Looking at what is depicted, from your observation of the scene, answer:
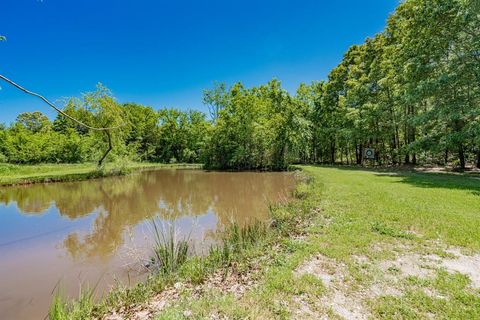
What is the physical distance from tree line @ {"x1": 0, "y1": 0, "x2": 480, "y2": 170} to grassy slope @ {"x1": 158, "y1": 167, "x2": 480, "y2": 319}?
8.24m

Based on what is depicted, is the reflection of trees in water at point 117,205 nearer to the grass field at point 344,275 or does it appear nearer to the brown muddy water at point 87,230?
the brown muddy water at point 87,230

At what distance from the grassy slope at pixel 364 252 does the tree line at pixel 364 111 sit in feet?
27.0

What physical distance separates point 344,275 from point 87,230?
7986 millimetres

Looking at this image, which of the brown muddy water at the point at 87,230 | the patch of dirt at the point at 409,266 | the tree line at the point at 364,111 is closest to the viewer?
the patch of dirt at the point at 409,266

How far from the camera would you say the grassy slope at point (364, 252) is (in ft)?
9.80

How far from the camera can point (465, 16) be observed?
461 inches

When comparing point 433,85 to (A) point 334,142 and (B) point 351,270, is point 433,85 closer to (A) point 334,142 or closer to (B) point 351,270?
(B) point 351,270

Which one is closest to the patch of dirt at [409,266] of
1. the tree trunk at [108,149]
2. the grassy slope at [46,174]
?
the grassy slope at [46,174]

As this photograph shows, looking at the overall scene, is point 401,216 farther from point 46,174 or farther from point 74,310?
point 46,174

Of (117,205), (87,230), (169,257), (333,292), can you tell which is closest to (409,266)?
(333,292)

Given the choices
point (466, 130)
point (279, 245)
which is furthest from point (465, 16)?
point (279, 245)

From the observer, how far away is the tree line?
43.9 ft

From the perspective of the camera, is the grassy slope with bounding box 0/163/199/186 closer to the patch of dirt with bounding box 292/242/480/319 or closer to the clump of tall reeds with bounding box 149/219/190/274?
the clump of tall reeds with bounding box 149/219/190/274

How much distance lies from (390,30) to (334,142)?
43.5 ft
